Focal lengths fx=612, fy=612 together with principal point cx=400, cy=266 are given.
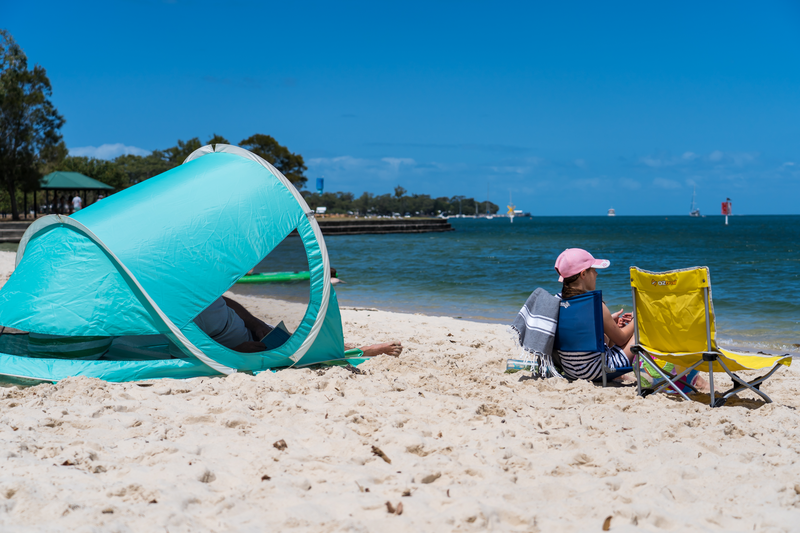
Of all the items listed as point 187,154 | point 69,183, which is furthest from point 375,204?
point 69,183

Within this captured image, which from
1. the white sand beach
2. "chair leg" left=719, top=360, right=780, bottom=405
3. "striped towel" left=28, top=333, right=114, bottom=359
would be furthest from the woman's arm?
"striped towel" left=28, top=333, right=114, bottom=359

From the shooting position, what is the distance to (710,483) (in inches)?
115

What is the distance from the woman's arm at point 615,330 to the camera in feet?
15.5

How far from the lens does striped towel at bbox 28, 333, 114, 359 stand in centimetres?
458

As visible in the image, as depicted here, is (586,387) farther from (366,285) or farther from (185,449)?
Result: (366,285)

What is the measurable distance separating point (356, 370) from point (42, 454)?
2.47 meters

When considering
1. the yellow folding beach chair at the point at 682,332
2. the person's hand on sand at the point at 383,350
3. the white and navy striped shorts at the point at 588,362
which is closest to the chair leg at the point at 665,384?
the yellow folding beach chair at the point at 682,332

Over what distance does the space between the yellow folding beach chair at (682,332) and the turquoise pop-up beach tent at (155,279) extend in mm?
2438

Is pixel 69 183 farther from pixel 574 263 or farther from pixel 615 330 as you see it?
pixel 615 330

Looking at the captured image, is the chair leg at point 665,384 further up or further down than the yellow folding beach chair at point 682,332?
further down

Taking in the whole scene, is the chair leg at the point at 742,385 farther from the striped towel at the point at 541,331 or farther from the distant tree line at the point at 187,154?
the distant tree line at the point at 187,154

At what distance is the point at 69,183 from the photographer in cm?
3462

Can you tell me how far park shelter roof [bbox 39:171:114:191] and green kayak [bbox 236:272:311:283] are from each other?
31.7 m

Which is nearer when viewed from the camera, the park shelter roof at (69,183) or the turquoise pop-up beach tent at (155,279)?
the turquoise pop-up beach tent at (155,279)
